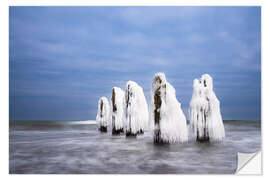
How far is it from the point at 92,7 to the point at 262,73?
210 inches

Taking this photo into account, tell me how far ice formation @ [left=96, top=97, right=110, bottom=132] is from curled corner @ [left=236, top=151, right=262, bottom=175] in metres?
11.2

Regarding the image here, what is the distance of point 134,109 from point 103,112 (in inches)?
188

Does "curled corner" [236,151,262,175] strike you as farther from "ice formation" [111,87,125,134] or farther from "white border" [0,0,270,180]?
"ice formation" [111,87,125,134]

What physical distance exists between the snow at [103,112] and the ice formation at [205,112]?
8.16 m

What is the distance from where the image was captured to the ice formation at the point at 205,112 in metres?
10.2

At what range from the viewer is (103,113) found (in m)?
17.8

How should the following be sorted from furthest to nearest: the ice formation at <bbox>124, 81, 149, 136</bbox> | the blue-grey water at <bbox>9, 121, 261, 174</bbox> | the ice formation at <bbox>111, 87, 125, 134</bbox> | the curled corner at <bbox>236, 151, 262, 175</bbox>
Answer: the ice formation at <bbox>111, 87, 125, 134</bbox> < the ice formation at <bbox>124, 81, 149, 136</bbox> < the curled corner at <bbox>236, 151, 262, 175</bbox> < the blue-grey water at <bbox>9, 121, 261, 174</bbox>

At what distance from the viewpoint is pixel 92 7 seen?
26.0ft

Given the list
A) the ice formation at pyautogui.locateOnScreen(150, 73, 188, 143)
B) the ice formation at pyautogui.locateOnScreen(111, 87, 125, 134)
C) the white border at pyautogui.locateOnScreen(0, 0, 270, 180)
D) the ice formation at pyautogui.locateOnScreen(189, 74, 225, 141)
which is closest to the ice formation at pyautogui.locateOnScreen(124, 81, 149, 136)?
the ice formation at pyautogui.locateOnScreen(111, 87, 125, 134)

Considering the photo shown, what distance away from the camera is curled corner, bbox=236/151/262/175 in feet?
22.8
